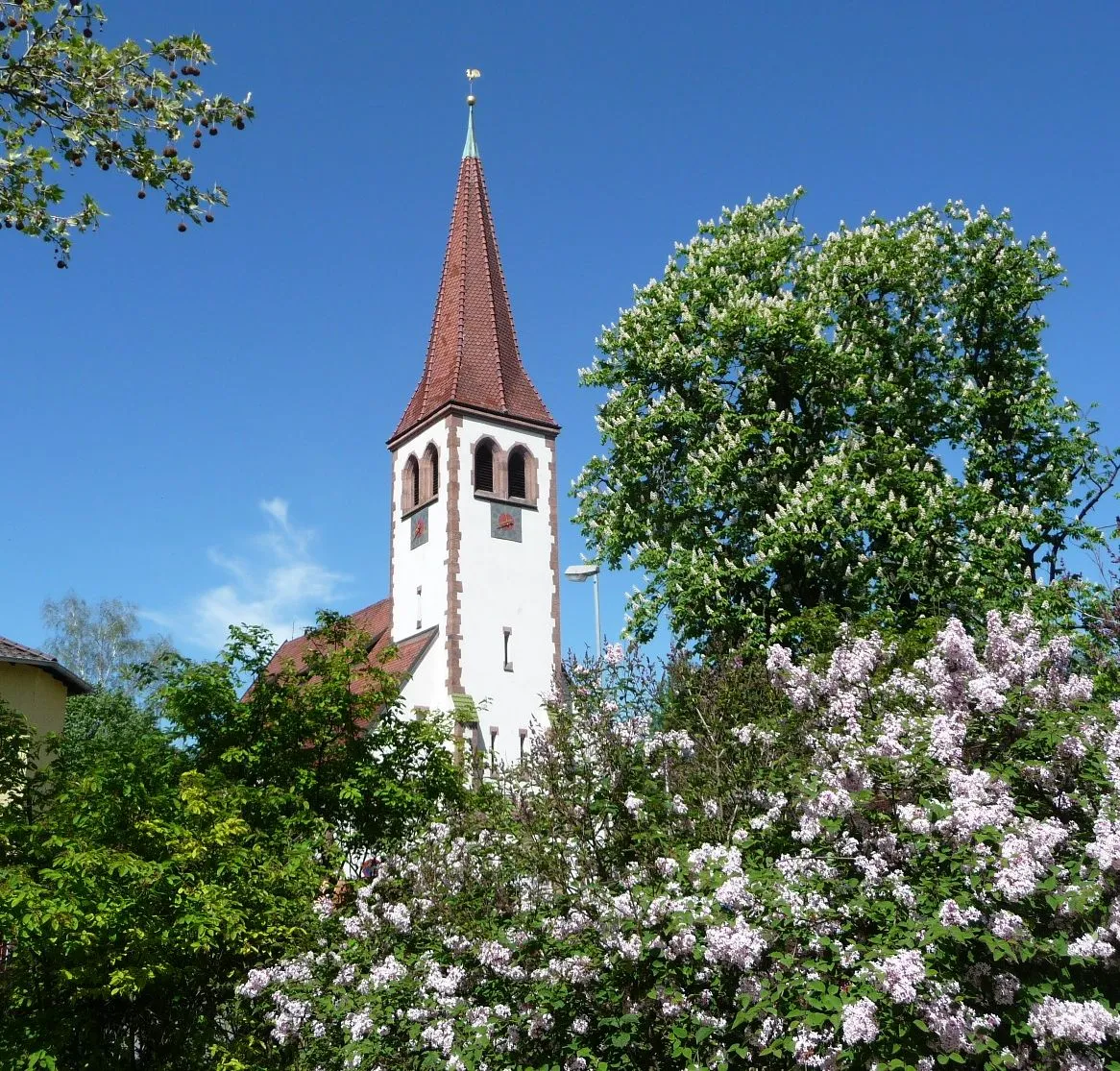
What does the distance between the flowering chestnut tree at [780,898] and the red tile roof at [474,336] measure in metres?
26.1

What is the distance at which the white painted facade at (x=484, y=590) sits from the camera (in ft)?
101

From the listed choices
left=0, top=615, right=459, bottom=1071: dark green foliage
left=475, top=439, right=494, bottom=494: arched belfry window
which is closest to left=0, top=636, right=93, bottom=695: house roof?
left=0, top=615, right=459, bottom=1071: dark green foliage

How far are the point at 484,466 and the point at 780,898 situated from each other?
2800 cm

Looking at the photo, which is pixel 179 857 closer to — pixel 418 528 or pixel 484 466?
pixel 418 528

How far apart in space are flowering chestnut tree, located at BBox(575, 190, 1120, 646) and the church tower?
11442 millimetres

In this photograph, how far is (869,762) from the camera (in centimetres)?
676

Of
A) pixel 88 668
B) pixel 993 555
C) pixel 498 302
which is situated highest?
pixel 498 302

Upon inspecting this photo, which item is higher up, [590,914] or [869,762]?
[869,762]

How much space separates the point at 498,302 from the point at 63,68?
2969 centimetres

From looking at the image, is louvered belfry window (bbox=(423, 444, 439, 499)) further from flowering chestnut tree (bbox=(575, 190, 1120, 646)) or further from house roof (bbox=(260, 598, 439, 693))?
flowering chestnut tree (bbox=(575, 190, 1120, 646))

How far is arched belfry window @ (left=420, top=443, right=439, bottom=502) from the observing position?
33.5 m

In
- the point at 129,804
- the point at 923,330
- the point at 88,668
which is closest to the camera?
the point at 129,804

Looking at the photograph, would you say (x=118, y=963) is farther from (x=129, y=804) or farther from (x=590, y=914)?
(x=590, y=914)

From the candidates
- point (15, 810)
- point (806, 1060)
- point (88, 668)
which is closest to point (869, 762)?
point (806, 1060)
